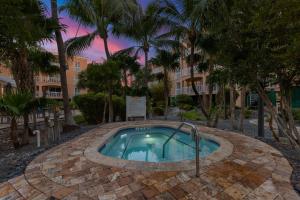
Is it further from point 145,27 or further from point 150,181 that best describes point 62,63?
point 150,181

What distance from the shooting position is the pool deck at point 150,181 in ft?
10.7

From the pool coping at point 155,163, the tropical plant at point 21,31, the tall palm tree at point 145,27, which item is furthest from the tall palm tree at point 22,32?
the tall palm tree at point 145,27

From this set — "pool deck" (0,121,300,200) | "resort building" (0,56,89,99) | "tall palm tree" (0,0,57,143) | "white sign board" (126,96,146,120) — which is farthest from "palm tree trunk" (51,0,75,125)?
"resort building" (0,56,89,99)

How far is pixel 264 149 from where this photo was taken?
5.59 meters

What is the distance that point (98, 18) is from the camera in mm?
12508

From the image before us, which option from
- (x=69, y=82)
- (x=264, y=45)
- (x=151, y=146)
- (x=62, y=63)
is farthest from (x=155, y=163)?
(x=69, y=82)

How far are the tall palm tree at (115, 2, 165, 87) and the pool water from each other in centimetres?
661

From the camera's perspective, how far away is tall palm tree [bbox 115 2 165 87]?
1251 cm

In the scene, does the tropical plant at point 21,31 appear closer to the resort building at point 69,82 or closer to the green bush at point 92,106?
the green bush at point 92,106

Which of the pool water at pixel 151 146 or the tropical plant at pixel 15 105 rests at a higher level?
the tropical plant at pixel 15 105

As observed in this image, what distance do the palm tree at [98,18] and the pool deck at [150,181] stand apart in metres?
9.04

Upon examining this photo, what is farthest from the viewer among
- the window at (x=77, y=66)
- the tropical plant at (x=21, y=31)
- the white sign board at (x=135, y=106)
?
the window at (x=77, y=66)

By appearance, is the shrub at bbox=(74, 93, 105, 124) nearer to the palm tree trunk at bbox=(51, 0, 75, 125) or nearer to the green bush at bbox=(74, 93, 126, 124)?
the green bush at bbox=(74, 93, 126, 124)

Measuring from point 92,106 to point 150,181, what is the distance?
459 inches
